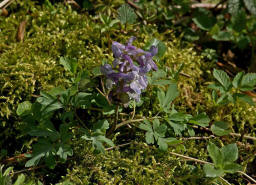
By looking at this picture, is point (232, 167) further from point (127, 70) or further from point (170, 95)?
point (127, 70)

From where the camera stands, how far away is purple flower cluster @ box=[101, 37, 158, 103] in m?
1.65

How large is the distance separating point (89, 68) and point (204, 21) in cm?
130

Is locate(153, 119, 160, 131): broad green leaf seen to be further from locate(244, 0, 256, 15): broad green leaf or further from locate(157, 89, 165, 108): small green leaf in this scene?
locate(244, 0, 256, 15): broad green leaf

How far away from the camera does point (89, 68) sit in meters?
2.32

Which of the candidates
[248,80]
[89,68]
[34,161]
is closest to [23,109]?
[34,161]

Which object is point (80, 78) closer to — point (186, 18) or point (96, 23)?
point (96, 23)

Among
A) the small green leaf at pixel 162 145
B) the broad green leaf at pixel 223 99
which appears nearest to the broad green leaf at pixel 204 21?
the broad green leaf at pixel 223 99

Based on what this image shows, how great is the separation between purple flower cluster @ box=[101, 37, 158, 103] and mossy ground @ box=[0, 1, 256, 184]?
15.5 inches

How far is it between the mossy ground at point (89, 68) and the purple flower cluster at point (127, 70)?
0.39 meters

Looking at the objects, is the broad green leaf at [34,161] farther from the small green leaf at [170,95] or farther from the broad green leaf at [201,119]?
the broad green leaf at [201,119]

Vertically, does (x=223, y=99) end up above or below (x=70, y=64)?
below

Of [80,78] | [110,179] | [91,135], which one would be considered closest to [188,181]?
[110,179]

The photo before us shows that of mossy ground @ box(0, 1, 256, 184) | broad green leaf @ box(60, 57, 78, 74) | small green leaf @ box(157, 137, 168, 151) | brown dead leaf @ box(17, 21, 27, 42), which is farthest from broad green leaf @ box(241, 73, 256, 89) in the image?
brown dead leaf @ box(17, 21, 27, 42)

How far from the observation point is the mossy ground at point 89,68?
193 cm
